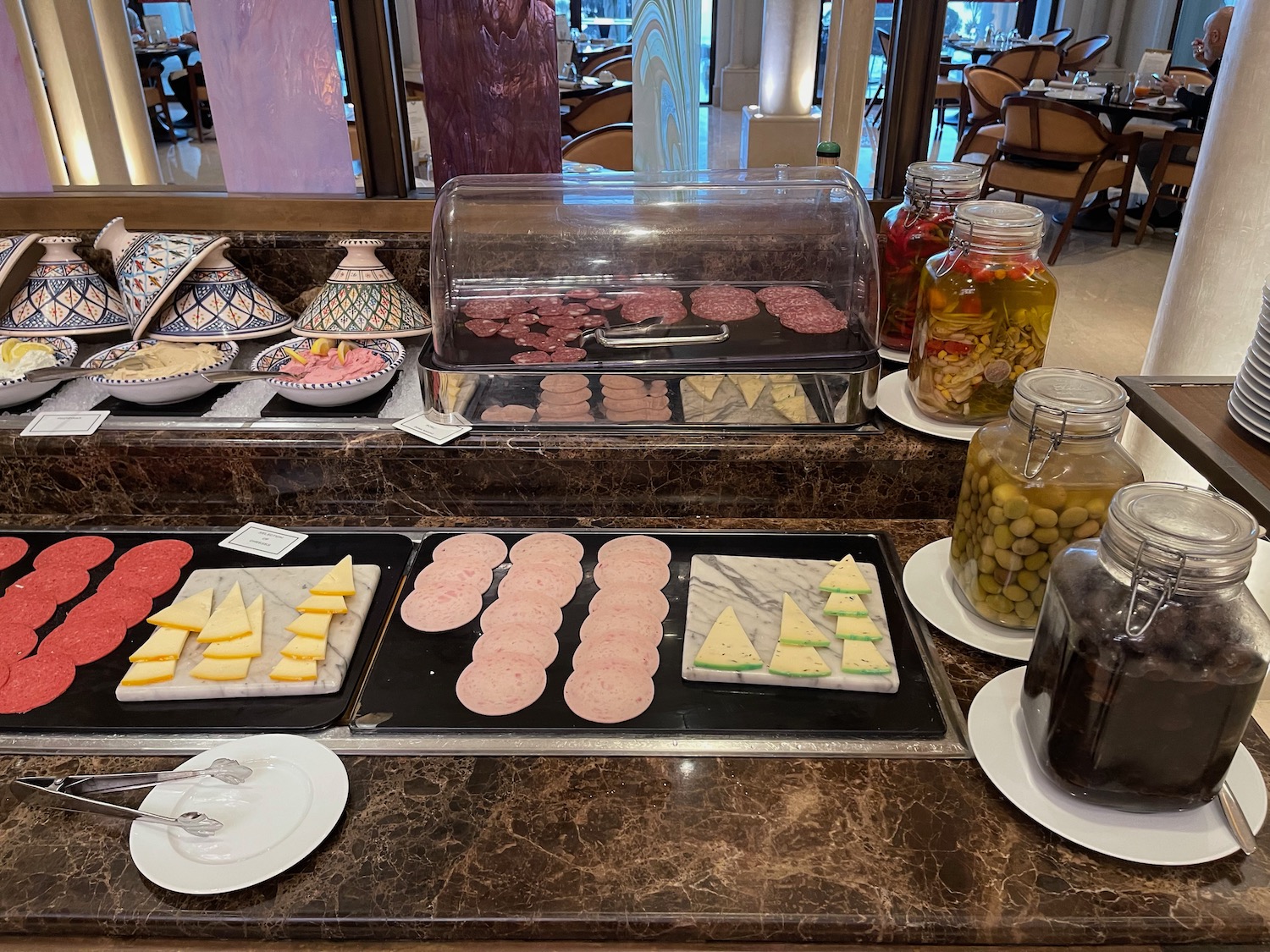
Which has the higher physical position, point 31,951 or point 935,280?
point 935,280

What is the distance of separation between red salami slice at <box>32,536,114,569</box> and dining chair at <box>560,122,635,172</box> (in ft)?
4.62

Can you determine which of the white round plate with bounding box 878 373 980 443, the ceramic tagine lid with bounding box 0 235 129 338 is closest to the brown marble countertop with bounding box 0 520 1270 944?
the white round plate with bounding box 878 373 980 443

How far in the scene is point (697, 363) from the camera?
1178 millimetres

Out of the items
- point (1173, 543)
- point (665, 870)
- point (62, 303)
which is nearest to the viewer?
point (1173, 543)

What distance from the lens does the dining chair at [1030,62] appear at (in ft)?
20.9

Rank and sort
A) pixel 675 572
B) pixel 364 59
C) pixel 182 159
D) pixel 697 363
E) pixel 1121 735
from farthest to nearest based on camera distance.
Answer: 1. pixel 182 159
2. pixel 364 59
3. pixel 697 363
4. pixel 675 572
5. pixel 1121 735

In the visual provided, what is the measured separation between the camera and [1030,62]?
6398 millimetres

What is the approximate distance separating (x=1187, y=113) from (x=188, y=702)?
16.7ft

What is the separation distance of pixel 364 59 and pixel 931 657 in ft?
4.35

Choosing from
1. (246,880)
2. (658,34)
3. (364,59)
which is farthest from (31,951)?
(658,34)

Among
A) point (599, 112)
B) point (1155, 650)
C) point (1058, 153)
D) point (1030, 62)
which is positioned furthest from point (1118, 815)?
point (1030, 62)

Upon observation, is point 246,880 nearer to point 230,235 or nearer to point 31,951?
point 31,951

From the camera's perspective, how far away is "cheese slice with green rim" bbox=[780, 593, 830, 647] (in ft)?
3.07

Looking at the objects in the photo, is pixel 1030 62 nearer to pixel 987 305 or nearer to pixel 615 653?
pixel 987 305
